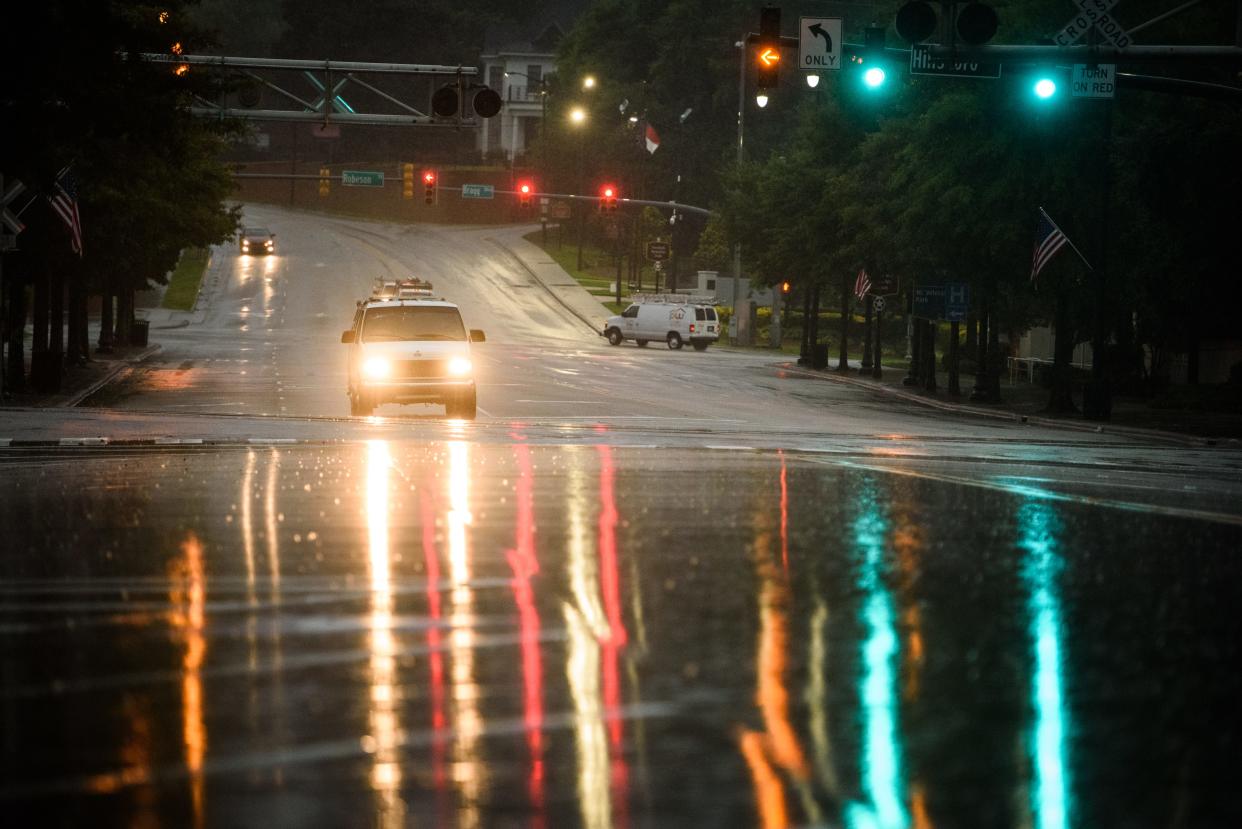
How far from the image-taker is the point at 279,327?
260ft

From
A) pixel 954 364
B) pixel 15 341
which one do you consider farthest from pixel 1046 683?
pixel 954 364

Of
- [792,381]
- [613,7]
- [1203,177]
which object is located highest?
[613,7]

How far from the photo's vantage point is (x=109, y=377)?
1908 inches

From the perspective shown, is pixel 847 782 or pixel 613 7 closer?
pixel 847 782

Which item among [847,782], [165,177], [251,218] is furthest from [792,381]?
[251,218]

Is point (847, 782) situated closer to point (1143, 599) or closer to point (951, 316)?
point (1143, 599)

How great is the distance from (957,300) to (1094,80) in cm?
2342

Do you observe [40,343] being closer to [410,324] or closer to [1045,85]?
[410,324]

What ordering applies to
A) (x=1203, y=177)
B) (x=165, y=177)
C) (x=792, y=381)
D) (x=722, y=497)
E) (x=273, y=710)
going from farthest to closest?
(x=792, y=381)
(x=165, y=177)
(x=1203, y=177)
(x=722, y=497)
(x=273, y=710)

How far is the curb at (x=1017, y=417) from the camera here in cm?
3453

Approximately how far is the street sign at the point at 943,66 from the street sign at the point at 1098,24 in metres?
1.52

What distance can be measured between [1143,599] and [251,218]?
412ft

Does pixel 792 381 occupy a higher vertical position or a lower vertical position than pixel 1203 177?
lower

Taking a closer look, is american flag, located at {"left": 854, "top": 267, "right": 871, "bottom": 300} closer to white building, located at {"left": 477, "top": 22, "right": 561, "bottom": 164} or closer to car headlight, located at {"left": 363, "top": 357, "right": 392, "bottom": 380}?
car headlight, located at {"left": 363, "top": 357, "right": 392, "bottom": 380}
